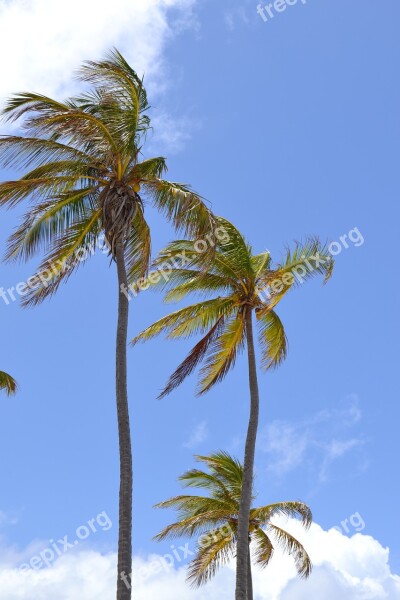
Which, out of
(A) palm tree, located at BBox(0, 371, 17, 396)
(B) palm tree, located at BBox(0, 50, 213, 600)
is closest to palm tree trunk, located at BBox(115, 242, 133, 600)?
(B) palm tree, located at BBox(0, 50, 213, 600)

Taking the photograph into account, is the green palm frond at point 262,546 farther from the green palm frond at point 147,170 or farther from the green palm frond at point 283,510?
the green palm frond at point 147,170

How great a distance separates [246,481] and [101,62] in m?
11.4

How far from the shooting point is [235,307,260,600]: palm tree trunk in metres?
21.4

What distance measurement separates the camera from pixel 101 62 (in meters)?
20.1

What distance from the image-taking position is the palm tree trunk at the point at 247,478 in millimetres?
21406

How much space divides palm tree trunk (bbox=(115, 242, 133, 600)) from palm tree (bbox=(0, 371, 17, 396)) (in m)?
12.5

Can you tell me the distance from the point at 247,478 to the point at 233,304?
16.9 ft

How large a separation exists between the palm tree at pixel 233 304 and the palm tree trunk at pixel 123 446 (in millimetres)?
4039

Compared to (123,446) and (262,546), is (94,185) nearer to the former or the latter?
(123,446)

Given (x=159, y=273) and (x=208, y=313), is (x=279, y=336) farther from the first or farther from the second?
(x=159, y=273)

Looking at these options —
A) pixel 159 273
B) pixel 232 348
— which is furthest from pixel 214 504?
pixel 159 273

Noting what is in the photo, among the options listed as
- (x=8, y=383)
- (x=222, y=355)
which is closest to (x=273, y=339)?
(x=222, y=355)

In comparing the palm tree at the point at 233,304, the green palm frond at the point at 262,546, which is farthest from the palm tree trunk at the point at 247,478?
the green palm frond at the point at 262,546

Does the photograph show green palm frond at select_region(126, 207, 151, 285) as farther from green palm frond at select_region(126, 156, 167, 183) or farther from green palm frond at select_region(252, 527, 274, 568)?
green palm frond at select_region(252, 527, 274, 568)
